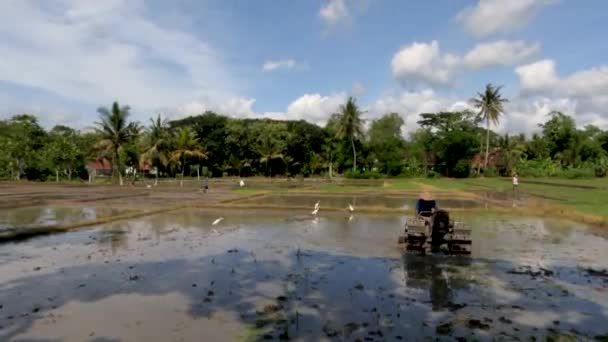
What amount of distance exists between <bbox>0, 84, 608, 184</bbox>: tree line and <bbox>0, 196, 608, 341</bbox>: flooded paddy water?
157ft

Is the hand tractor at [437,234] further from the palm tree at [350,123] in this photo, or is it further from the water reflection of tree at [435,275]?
the palm tree at [350,123]

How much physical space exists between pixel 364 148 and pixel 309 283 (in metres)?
65.1

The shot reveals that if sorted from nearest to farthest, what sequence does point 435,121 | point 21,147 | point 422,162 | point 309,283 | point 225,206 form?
point 309,283, point 225,206, point 21,147, point 422,162, point 435,121

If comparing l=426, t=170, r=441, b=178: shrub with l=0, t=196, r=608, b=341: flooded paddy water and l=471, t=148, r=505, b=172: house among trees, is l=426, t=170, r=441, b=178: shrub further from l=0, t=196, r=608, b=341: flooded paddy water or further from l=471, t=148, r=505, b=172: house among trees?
l=0, t=196, r=608, b=341: flooded paddy water

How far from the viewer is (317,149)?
2955 inches

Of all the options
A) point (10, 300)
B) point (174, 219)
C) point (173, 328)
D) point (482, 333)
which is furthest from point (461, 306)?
point (174, 219)

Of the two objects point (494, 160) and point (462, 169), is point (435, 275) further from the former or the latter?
point (494, 160)

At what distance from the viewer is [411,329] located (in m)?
5.88

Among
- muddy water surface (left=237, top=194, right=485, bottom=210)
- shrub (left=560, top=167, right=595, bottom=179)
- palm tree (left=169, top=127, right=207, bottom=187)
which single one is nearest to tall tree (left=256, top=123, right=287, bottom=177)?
palm tree (left=169, top=127, right=207, bottom=187)

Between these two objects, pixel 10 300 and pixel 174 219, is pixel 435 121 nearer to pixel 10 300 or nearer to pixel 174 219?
pixel 174 219

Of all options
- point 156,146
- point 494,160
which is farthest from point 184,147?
point 494,160

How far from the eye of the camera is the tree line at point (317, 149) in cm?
6000

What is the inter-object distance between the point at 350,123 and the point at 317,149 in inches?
423

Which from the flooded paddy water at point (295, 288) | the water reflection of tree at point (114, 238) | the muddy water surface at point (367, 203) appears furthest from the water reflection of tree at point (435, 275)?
the muddy water surface at point (367, 203)
